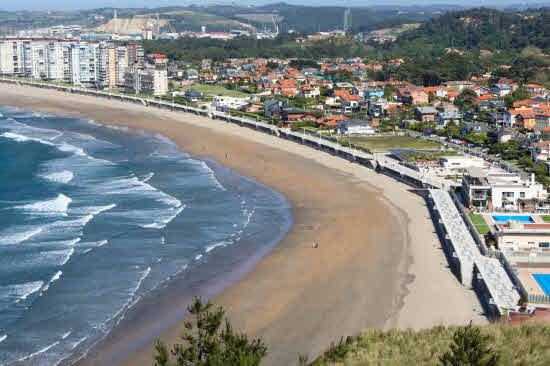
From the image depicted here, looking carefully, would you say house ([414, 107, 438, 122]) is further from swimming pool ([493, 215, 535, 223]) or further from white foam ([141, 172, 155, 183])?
swimming pool ([493, 215, 535, 223])

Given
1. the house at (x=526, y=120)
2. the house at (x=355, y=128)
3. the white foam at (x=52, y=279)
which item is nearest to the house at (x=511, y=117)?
the house at (x=526, y=120)

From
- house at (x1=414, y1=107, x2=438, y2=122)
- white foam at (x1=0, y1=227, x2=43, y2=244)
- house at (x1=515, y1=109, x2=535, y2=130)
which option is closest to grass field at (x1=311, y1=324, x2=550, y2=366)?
white foam at (x1=0, y1=227, x2=43, y2=244)

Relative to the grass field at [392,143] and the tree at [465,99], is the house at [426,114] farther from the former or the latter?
the tree at [465,99]

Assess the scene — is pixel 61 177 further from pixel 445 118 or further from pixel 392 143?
pixel 445 118

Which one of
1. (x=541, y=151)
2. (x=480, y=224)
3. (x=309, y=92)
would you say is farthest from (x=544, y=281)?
(x=309, y=92)

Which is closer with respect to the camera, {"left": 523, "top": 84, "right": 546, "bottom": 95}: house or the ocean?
the ocean

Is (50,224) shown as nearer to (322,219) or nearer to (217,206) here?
(217,206)
